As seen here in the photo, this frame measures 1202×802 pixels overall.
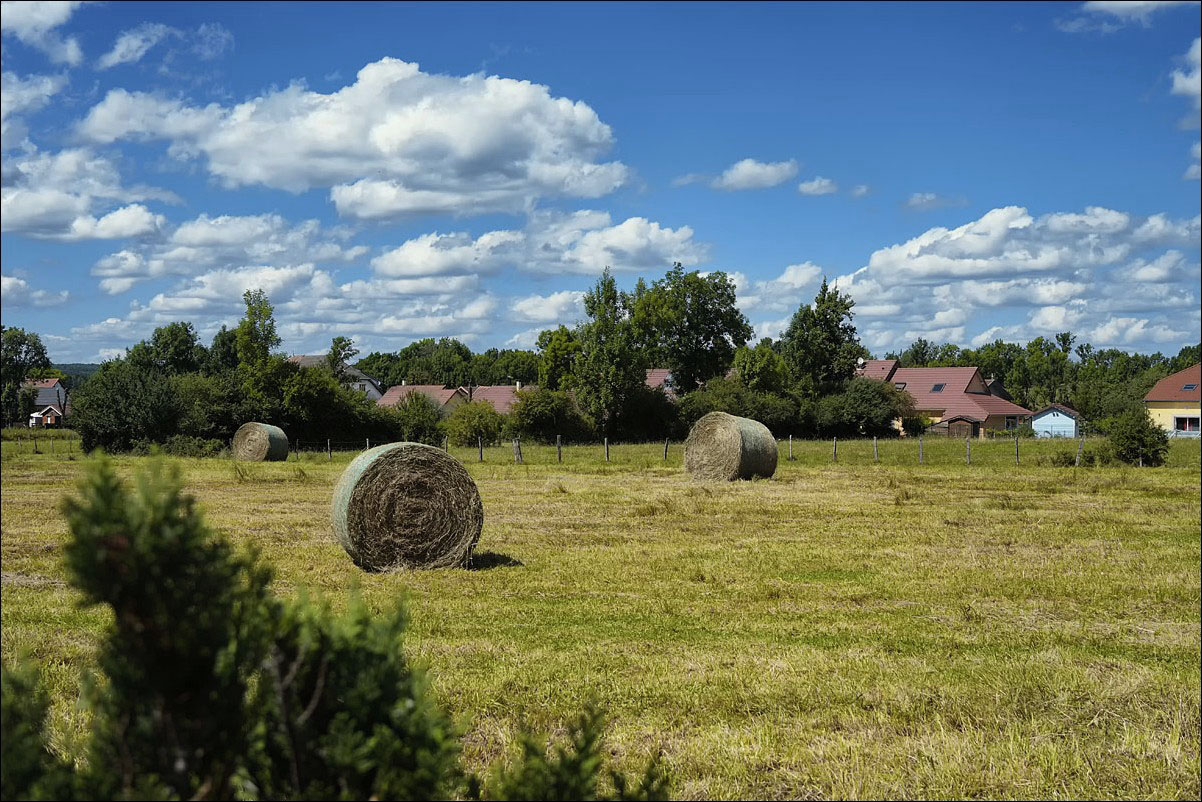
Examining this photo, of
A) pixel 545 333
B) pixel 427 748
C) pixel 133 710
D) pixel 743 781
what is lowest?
pixel 743 781

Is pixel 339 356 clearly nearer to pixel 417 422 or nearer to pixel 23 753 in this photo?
pixel 417 422

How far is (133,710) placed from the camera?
2.04 m

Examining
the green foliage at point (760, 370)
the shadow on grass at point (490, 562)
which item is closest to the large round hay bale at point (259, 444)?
the shadow on grass at point (490, 562)

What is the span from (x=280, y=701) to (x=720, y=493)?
71.6ft

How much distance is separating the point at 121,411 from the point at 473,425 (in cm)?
1727

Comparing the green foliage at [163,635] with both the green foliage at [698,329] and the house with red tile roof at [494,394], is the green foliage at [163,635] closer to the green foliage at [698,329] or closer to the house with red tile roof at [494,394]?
the green foliage at [698,329]

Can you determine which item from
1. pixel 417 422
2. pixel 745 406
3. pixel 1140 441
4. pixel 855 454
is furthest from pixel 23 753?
pixel 745 406

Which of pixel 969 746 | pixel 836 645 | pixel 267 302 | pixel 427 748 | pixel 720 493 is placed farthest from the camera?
pixel 267 302

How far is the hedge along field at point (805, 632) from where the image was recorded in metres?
5.98

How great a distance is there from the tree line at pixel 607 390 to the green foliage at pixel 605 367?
0.29 feet

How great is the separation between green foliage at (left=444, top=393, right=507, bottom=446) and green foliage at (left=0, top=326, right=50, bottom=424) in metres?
54.3

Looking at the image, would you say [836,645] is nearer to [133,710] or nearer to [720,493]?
[133,710]

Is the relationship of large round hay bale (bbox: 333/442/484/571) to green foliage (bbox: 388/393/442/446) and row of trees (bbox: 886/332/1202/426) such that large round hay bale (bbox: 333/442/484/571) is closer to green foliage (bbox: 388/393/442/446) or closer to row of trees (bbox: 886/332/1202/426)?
green foliage (bbox: 388/393/442/446)

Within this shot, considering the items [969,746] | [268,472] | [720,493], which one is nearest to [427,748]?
[969,746]
